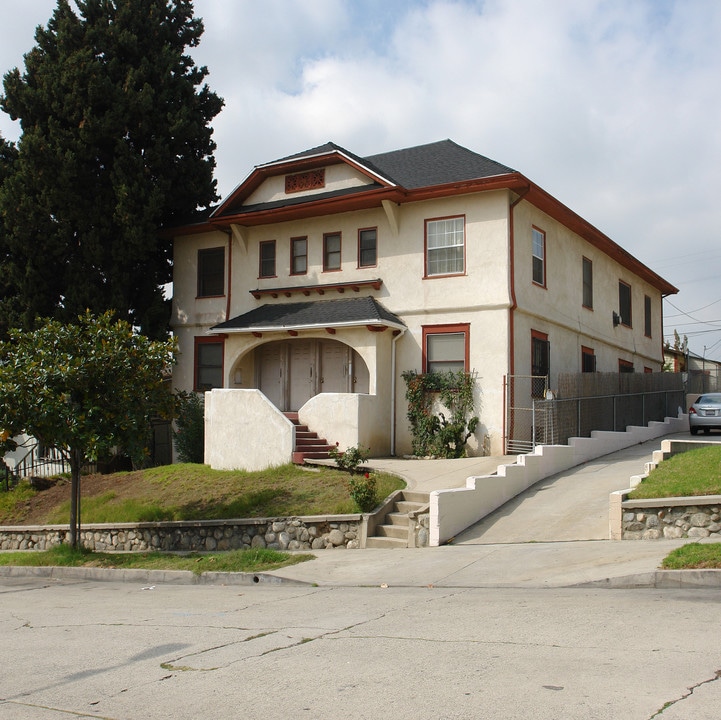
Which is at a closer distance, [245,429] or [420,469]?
[420,469]

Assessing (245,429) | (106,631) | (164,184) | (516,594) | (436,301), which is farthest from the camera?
(164,184)

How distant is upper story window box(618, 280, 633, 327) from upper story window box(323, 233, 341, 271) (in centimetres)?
1107

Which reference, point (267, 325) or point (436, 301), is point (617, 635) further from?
point (267, 325)

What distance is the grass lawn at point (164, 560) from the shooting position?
500 inches

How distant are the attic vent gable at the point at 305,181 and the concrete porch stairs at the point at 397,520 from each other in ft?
34.0

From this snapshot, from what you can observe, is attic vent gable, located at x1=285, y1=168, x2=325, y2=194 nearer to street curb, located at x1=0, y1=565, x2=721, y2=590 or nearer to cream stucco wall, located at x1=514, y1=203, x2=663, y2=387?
cream stucco wall, located at x1=514, y1=203, x2=663, y2=387

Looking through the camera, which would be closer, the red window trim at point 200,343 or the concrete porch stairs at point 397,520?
the concrete porch stairs at point 397,520

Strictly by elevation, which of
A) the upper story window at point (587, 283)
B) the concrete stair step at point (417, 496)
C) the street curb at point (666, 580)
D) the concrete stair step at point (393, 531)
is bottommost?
the concrete stair step at point (393, 531)

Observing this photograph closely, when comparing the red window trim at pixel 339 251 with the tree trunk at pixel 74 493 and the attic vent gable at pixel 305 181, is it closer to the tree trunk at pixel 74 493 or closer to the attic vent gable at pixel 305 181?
the attic vent gable at pixel 305 181

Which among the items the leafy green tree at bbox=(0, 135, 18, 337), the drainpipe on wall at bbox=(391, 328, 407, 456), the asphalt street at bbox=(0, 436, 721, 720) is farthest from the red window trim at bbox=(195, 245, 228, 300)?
the asphalt street at bbox=(0, 436, 721, 720)

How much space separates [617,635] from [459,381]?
12.8 m

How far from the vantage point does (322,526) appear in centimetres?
1427

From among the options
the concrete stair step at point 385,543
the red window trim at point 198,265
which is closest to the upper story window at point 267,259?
the red window trim at point 198,265

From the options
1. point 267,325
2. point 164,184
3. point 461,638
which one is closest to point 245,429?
point 267,325
